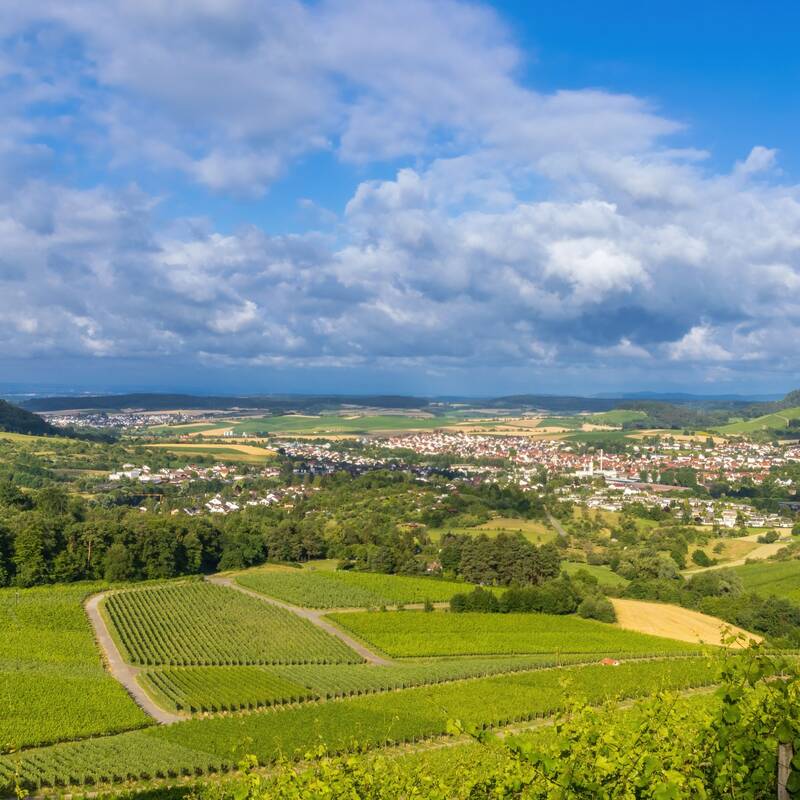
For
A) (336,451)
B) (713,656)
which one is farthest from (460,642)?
(336,451)

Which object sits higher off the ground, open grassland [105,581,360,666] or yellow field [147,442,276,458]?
yellow field [147,442,276,458]

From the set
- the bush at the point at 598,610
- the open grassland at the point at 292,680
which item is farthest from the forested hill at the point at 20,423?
the bush at the point at 598,610

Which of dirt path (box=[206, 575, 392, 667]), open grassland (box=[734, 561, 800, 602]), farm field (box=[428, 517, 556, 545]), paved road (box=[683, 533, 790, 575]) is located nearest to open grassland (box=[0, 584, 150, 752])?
dirt path (box=[206, 575, 392, 667])

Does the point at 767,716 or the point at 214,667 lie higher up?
the point at 767,716

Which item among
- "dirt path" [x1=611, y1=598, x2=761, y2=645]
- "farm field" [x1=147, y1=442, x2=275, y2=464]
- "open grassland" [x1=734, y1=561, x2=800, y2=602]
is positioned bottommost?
"dirt path" [x1=611, y1=598, x2=761, y2=645]

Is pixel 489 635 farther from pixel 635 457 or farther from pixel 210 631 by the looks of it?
pixel 635 457

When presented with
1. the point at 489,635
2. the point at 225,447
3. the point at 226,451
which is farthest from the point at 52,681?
the point at 225,447

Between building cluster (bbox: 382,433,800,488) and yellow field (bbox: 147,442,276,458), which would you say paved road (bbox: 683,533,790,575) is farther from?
yellow field (bbox: 147,442,276,458)

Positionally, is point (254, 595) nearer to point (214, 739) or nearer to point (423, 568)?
point (423, 568)
